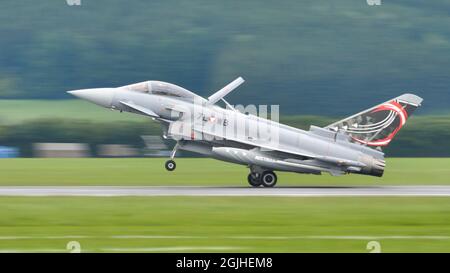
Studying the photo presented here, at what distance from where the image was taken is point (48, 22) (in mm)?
124688

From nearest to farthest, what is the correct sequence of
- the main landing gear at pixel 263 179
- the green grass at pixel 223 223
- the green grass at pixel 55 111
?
the green grass at pixel 223 223 < the main landing gear at pixel 263 179 < the green grass at pixel 55 111

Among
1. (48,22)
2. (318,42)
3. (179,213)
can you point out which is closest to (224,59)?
(318,42)

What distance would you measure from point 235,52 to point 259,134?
77548 millimetres

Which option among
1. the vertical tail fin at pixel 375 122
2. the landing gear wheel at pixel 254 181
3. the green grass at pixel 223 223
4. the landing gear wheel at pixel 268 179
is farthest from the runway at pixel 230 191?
the vertical tail fin at pixel 375 122

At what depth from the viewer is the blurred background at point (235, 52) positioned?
94.7m

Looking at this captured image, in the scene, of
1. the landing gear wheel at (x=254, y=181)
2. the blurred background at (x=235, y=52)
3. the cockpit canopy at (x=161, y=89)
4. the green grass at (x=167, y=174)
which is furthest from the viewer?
the blurred background at (x=235, y=52)

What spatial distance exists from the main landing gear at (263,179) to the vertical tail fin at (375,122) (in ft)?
9.06

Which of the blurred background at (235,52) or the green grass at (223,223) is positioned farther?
the blurred background at (235,52)

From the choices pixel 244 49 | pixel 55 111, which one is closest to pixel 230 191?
pixel 55 111

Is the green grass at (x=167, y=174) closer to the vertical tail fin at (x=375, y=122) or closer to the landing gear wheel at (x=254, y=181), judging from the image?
the landing gear wheel at (x=254, y=181)

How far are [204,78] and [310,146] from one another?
7438 centimetres

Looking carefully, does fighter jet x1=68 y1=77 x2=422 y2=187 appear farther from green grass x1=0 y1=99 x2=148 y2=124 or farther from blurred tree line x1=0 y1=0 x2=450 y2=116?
blurred tree line x1=0 y1=0 x2=450 y2=116
